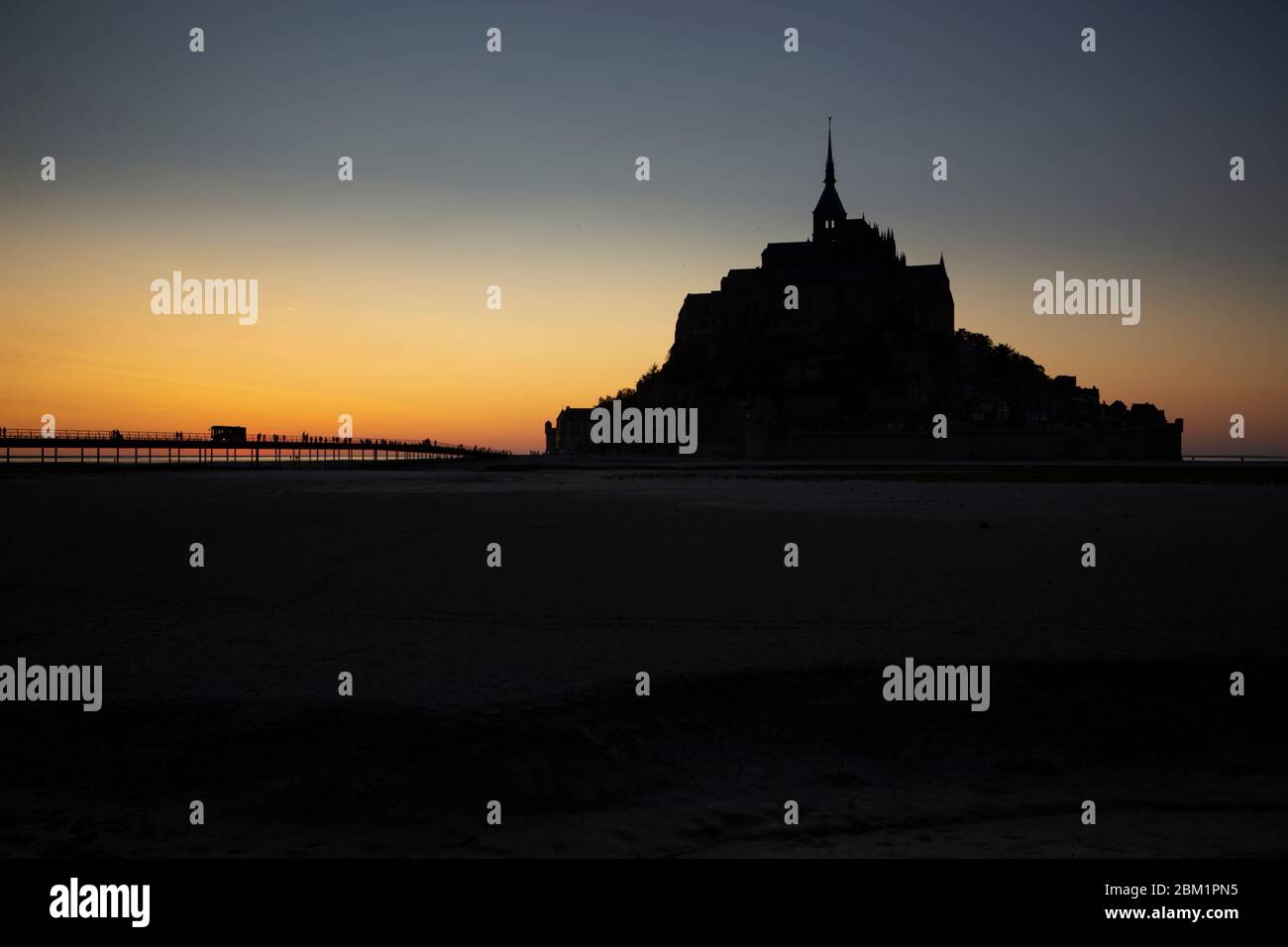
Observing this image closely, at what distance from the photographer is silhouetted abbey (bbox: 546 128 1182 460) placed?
121 meters

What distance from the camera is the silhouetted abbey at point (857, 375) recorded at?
121 meters

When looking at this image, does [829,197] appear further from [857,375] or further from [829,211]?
[857,375]

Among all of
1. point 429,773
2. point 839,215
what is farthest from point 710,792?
point 839,215

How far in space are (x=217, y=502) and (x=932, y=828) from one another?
2879 centimetres

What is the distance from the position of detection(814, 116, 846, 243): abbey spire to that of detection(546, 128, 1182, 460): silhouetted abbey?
21 centimetres

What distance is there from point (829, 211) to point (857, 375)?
3826 centimetres

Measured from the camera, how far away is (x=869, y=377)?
141750 millimetres
